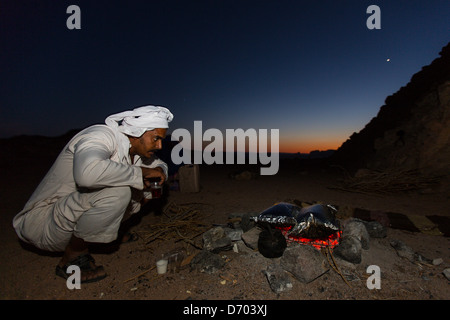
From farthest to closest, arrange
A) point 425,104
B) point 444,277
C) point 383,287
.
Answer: point 425,104 < point 444,277 < point 383,287

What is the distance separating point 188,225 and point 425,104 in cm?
719

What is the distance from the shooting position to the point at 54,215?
6.53ft

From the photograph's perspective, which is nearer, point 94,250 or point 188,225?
point 94,250

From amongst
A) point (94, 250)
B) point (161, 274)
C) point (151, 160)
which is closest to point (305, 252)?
point (161, 274)

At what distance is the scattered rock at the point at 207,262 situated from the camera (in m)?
2.15

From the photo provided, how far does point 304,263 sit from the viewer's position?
201 cm

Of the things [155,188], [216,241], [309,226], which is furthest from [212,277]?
[309,226]

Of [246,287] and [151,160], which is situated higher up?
[151,160]

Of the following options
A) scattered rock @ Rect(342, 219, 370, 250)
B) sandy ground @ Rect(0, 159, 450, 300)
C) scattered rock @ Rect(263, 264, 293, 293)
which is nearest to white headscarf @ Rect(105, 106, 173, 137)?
sandy ground @ Rect(0, 159, 450, 300)

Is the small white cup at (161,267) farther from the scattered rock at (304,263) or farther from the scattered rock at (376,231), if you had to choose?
the scattered rock at (376,231)

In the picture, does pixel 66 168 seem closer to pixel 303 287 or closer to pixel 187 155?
pixel 303 287

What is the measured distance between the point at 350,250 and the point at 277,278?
2.78ft

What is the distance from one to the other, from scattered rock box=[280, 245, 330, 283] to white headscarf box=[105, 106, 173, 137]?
185 centimetres

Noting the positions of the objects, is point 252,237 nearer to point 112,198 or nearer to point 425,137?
point 112,198
